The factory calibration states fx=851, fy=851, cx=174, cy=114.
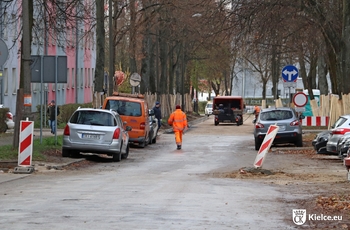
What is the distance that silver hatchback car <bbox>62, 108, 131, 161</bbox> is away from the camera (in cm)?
2323

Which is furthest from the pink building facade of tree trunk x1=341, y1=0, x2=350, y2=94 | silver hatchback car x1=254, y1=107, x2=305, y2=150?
tree trunk x1=341, y1=0, x2=350, y2=94

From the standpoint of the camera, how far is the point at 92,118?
23.7m

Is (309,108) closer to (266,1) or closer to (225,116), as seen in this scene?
(225,116)

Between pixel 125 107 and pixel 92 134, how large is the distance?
7991 mm

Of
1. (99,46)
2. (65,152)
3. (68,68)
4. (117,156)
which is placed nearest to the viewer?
(65,152)

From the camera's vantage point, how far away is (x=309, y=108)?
57.7 m

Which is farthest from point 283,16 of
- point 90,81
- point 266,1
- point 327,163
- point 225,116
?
point 90,81

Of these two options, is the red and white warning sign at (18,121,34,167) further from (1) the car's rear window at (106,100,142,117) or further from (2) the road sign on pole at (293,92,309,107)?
(2) the road sign on pole at (293,92,309,107)

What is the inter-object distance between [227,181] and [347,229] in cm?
695

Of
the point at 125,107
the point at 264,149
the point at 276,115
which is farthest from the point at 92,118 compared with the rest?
the point at 276,115

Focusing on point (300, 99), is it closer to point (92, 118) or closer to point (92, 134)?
point (92, 118)

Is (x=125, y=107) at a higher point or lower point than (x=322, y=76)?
lower

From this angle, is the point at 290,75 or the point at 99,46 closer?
the point at 290,75

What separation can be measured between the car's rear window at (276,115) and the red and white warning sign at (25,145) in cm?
1459
